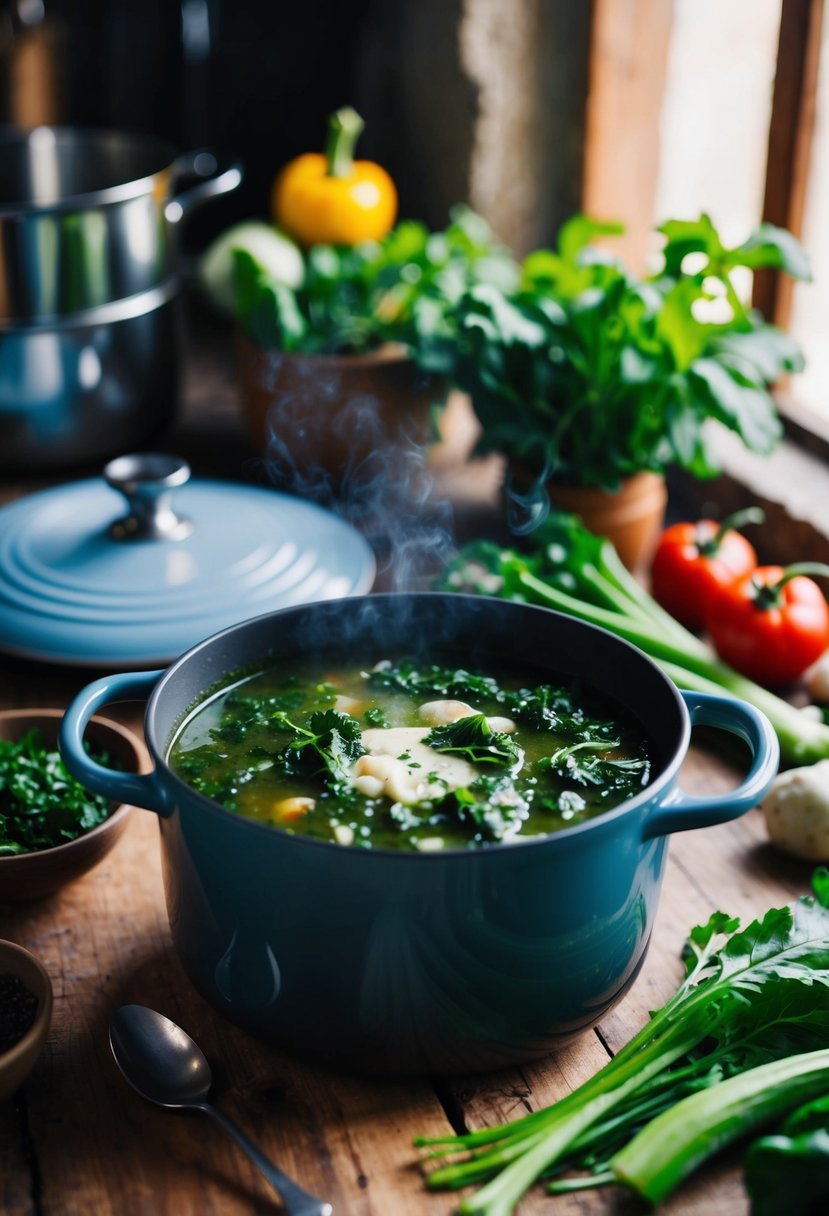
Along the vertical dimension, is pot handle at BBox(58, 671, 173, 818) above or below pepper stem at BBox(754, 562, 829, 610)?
above

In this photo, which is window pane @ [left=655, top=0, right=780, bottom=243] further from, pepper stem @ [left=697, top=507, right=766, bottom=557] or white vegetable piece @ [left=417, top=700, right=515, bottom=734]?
white vegetable piece @ [left=417, top=700, right=515, bottom=734]

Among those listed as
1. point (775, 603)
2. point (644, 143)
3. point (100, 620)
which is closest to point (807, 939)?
point (775, 603)

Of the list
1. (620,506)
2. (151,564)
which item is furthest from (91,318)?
(620,506)

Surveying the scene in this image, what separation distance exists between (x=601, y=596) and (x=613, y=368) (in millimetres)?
342

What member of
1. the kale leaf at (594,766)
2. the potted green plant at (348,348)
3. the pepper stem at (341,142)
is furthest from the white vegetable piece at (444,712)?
the pepper stem at (341,142)

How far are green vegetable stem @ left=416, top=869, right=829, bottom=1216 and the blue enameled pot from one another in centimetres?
6

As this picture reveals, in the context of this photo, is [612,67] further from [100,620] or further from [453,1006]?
[453,1006]

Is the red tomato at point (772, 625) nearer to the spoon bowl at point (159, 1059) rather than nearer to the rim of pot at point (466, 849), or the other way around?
the rim of pot at point (466, 849)

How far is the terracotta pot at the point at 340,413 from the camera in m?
2.17

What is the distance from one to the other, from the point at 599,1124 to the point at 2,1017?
0.52 meters

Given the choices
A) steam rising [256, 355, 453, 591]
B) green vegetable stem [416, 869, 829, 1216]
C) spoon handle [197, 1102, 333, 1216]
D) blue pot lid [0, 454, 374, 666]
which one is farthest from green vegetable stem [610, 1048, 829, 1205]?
steam rising [256, 355, 453, 591]

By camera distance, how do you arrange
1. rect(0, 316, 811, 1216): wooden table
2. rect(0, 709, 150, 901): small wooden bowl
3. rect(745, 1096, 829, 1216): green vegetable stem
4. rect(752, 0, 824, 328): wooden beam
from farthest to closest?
1. rect(752, 0, 824, 328): wooden beam
2. rect(0, 709, 150, 901): small wooden bowl
3. rect(0, 316, 811, 1216): wooden table
4. rect(745, 1096, 829, 1216): green vegetable stem

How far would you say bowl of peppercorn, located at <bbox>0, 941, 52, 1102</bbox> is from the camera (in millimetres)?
1071

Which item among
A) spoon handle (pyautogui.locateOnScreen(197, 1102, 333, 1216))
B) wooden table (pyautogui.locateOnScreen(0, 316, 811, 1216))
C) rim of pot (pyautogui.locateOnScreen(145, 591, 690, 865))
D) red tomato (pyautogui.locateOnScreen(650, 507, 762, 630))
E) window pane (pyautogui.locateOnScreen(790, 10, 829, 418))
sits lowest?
wooden table (pyautogui.locateOnScreen(0, 316, 811, 1216))
